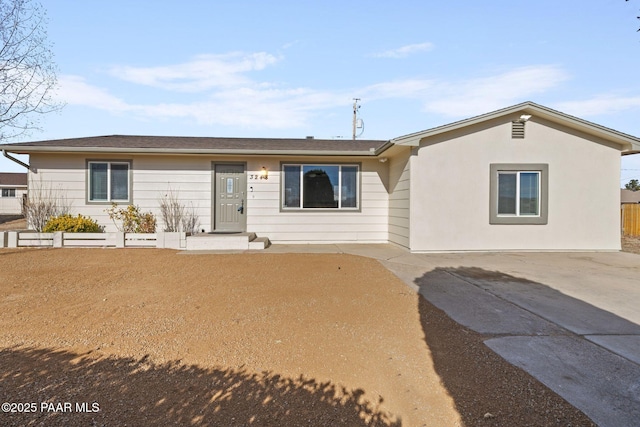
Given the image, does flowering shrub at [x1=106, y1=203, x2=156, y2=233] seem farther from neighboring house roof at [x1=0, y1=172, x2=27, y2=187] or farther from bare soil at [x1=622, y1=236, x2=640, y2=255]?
neighboring house roof at [x1=0, y1=172, x2=27, y2=187]

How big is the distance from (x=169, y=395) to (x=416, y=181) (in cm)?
777

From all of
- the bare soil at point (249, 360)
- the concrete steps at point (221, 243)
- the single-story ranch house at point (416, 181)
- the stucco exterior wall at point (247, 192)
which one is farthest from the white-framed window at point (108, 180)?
the bare soil at point (249, 360)

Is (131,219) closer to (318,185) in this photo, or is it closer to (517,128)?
(318,185)

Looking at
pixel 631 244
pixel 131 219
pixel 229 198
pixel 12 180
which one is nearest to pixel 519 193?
pixel 631 244

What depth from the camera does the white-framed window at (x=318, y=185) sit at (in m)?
10.6

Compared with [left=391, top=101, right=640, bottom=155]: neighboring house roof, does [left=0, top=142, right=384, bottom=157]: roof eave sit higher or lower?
lower

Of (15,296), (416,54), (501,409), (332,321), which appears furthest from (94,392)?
(416,54)

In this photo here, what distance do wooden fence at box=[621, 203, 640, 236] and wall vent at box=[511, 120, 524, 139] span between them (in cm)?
782

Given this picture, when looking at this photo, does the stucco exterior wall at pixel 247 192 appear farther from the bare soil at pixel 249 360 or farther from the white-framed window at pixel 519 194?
the bare soil at pixel 249 360

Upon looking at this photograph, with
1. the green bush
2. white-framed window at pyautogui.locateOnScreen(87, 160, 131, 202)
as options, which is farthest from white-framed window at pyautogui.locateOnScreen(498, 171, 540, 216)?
the green bush

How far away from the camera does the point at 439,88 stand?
1346 cm

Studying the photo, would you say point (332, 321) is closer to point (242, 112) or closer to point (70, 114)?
point (70, 114)

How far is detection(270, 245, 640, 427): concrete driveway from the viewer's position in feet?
8.33

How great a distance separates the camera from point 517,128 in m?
9.23
